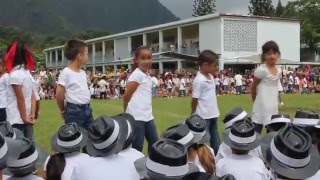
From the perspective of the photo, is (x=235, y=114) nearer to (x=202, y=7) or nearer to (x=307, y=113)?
(x=307, y=113)

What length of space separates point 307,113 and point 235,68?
121ft

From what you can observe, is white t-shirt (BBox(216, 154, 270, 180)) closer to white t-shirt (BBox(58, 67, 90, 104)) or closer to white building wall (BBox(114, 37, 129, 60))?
white t-shirt (BBox(58, 67, 90, 104))

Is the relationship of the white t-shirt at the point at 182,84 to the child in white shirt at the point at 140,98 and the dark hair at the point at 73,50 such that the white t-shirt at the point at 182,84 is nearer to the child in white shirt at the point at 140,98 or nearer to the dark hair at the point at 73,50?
the child in white shirt at the point at 140,98

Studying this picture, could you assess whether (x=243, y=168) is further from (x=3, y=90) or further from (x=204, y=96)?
(x=3, y=90)

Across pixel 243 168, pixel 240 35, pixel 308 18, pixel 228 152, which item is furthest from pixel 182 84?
pixel 308 18

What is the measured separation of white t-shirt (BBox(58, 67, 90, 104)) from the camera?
5590 millimetres

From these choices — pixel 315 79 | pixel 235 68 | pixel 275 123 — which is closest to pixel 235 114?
pixel 275 123

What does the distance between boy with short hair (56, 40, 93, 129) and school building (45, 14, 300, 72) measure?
31.2 m

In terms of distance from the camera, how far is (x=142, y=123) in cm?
584

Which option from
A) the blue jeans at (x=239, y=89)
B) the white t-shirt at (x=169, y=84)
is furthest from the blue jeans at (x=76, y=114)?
the blue jeans at (x=239, y=89)

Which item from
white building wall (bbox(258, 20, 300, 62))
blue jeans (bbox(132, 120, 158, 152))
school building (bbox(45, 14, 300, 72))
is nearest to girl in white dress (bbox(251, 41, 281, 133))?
blue jeans (bbox(132, 120, 158, 152))

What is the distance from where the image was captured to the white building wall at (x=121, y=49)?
181 feet

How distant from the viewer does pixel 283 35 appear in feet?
142

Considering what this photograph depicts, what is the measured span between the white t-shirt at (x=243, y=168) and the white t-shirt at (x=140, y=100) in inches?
77.2
